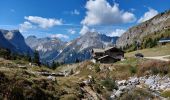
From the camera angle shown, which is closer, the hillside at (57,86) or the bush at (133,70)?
the hillside at (57,86)

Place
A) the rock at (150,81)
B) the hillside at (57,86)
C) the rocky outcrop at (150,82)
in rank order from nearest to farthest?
the hillside at (57,86)
the rocky outcrop at (150,82)
the rock at (150,81)

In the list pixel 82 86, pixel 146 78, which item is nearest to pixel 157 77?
pixel 146 78

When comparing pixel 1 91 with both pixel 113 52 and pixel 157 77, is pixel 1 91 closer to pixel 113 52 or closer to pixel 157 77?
pixel 157 77

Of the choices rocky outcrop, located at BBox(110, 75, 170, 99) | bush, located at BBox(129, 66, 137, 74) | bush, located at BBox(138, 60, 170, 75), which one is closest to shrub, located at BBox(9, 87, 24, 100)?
rocky outcrop, located at BBox(110, 75, 170, 99)

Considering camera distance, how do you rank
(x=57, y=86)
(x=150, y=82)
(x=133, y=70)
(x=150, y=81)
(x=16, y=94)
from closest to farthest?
1. (x=16, y=94)
2. (x=57, y=86)
3. (x=150, y=82)
4. (x=150, y=81)
5. (x=133, y=70)

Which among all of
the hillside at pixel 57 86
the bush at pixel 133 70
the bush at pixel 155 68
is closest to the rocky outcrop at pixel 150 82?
the hillside at pixel 57 86

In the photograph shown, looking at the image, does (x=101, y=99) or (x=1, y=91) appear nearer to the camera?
(x=1, y=91)

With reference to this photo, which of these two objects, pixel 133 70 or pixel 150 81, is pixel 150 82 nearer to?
pixel 150 81

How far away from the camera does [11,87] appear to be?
28375 mm

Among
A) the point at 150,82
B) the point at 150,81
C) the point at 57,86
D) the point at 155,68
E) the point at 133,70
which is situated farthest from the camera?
the point at 133,70

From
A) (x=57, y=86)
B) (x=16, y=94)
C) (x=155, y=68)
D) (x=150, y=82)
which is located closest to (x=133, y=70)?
(x=155, y=68)

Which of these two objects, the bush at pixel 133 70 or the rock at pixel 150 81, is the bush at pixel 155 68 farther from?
the rock at pixel 150 81

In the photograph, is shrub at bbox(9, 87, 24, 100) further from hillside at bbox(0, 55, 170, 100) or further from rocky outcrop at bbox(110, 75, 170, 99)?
rocky outcrop at bbox(110, 75, 170, 99)

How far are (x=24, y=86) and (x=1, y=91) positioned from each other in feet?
8.18
